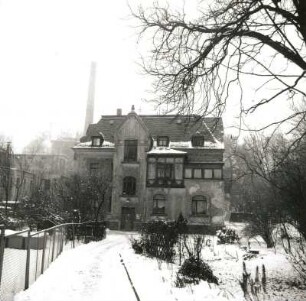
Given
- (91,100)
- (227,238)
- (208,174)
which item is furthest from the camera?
(91,100)

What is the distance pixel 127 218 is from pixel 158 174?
214 inches

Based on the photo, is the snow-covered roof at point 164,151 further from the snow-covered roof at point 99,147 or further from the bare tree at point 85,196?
the bare tree at point 85,196

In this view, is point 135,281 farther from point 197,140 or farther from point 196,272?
point 197,140

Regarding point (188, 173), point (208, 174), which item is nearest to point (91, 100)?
point (188, 173)

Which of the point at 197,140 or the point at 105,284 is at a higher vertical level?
the point at 197,140

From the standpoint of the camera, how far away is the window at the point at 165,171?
38.5 m

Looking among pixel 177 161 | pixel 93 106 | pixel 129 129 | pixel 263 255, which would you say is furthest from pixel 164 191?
pixel 93 106

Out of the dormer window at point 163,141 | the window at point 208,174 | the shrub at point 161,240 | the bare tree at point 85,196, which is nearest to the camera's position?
the shrub at point 161,240

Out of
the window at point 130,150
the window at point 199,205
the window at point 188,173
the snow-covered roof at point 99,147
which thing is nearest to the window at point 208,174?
the window at point 188,173

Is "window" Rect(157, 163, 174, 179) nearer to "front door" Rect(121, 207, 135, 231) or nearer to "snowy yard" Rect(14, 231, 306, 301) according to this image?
"front door" Rect(121, 207, 135, 231)

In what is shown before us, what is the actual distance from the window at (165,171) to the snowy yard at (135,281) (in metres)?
21.9

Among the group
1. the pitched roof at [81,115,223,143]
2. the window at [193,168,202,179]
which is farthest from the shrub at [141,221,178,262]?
the pitched roof at [81,115,223,143]

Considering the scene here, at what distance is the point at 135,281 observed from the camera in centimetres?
1060

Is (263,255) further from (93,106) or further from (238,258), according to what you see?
(93,106)
